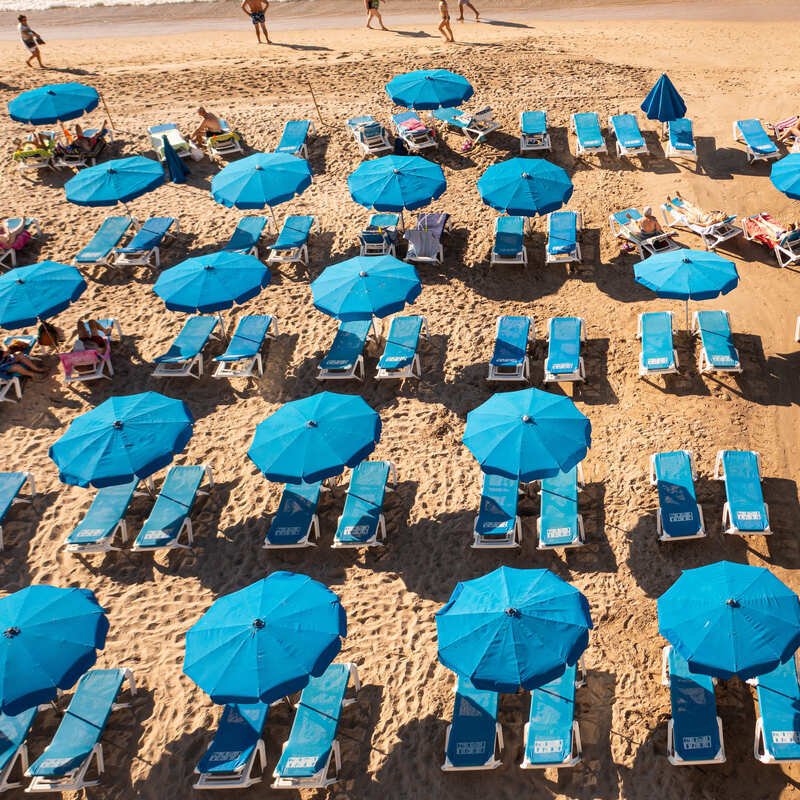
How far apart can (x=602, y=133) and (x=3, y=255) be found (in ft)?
46.8

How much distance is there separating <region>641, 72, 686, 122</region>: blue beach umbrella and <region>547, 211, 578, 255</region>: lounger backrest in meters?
3.56

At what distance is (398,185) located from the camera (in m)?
15.8

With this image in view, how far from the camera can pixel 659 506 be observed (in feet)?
36.5

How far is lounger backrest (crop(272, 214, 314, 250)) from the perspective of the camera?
54.7ft

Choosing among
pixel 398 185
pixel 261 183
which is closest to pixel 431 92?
pixel 398 185

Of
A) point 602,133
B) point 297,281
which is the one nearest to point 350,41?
point 602,133

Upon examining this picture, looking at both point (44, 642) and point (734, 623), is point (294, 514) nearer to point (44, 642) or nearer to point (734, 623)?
point (44, 642)

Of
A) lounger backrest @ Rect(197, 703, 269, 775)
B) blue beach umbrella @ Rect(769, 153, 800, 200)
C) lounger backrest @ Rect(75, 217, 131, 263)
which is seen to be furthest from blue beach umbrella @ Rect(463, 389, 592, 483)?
lounger backrest @ Rect(75, 217, 131, 263)

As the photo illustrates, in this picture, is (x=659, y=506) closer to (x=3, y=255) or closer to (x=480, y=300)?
(x=480, y=300)

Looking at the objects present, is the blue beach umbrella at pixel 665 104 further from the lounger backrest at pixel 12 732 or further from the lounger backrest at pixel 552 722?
the lounger backrest at pixel 12 732

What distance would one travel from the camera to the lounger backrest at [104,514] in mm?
11836

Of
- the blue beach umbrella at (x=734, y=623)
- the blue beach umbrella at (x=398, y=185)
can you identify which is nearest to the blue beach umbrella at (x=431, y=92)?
the blue beach umbrella at (x=398, y=185)

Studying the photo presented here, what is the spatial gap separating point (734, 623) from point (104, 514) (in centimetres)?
886

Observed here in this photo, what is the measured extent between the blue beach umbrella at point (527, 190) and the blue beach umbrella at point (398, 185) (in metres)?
1.03
